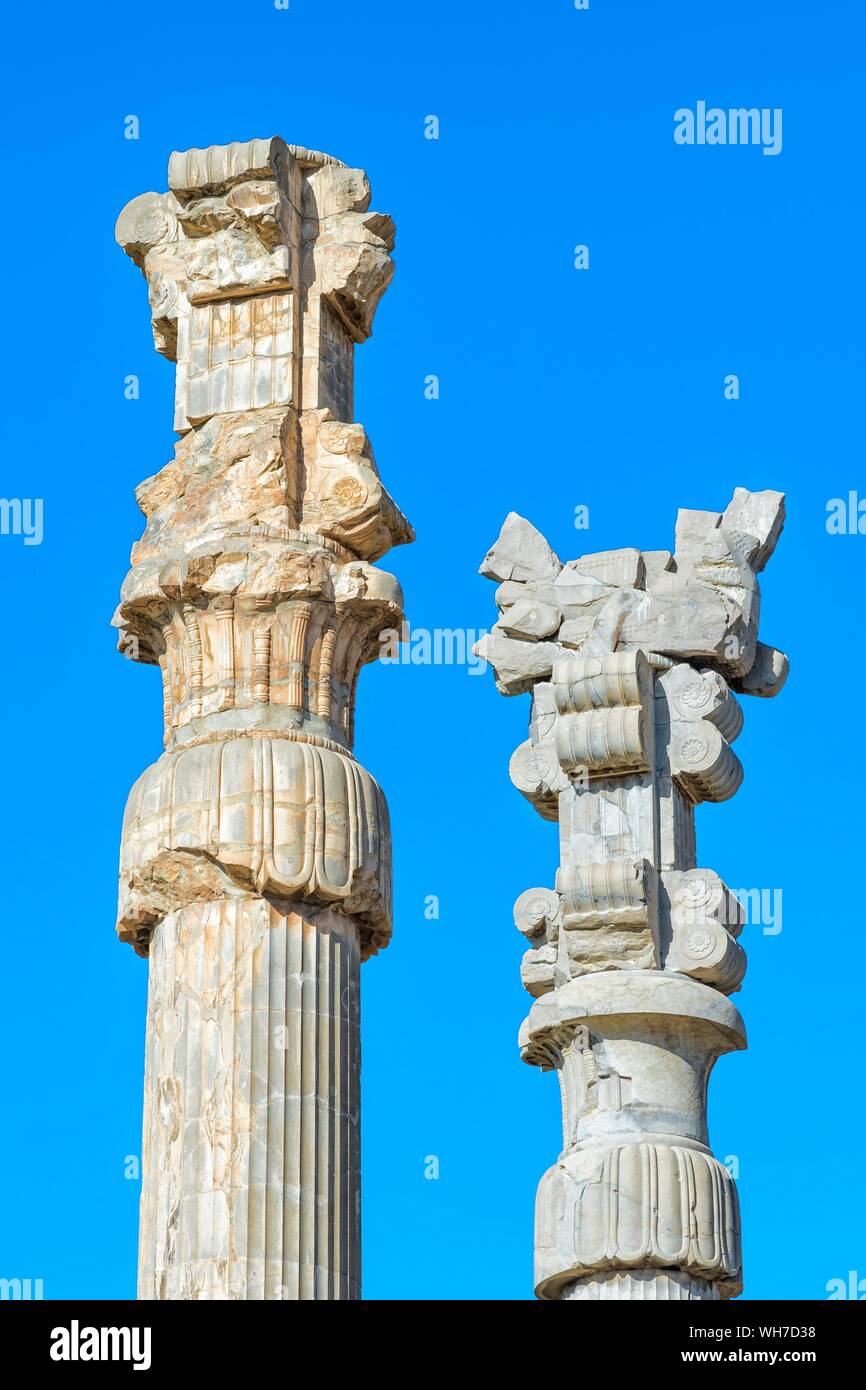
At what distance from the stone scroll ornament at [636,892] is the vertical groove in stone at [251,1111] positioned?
2.39 m

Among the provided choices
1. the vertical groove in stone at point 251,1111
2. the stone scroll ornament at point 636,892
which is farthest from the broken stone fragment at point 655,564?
the vertical groove in stone at point 251,1111

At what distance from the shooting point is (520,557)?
24.0 metres

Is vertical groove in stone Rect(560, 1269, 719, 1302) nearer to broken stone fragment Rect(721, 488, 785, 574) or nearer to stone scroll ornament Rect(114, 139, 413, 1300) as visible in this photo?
stone scroll ornament Rect(114, 139, 413, 1300)

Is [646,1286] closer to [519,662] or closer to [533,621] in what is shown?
[519,662]

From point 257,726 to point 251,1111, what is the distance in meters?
2.70

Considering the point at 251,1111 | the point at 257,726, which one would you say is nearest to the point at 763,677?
the point at 257,726

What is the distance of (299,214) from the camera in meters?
22.2

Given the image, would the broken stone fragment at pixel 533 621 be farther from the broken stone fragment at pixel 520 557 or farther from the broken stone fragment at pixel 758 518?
the broken stone fragment at pixel 758 518

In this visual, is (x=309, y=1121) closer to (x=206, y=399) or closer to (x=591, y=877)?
(x=591, y=877)

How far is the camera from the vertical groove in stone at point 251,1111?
19.3 m

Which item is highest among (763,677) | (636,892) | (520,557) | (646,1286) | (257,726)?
(520,557)
